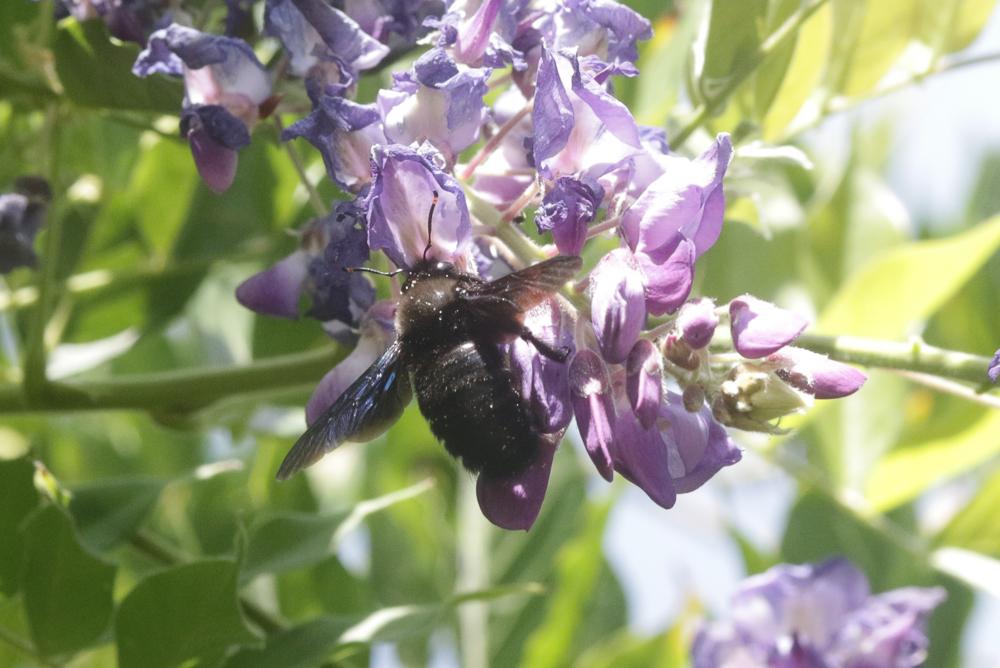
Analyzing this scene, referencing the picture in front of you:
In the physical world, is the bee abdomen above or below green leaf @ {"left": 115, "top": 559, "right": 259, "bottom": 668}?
above

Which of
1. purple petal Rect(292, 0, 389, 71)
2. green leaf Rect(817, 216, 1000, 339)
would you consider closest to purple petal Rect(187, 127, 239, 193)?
purple petal Rect(292, 0, 389, 71)

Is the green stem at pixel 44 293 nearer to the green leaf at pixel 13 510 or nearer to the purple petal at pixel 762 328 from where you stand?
the green leaf at pixel 13 510

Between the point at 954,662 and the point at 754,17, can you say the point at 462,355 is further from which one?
the point at 954,662

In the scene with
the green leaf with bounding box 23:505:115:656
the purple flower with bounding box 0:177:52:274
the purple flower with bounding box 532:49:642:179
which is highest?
the purple flower with bounding box 532:49:642:179

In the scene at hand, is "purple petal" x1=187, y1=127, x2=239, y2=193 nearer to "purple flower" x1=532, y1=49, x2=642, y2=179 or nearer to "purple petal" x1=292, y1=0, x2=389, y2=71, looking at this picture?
"purple petal" x1=292, y1=0, x2=389, y2=71

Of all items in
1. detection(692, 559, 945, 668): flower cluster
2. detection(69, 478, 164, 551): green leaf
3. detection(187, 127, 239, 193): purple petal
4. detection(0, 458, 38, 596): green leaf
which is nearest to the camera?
detection(187, 127, 239, 193): purple petal

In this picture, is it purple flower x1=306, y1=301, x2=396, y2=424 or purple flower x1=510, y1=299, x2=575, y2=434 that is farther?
purple flower x1=306, y1=301, x2=396, y2=424

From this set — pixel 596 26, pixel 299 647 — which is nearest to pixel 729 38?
pixel 596 26
